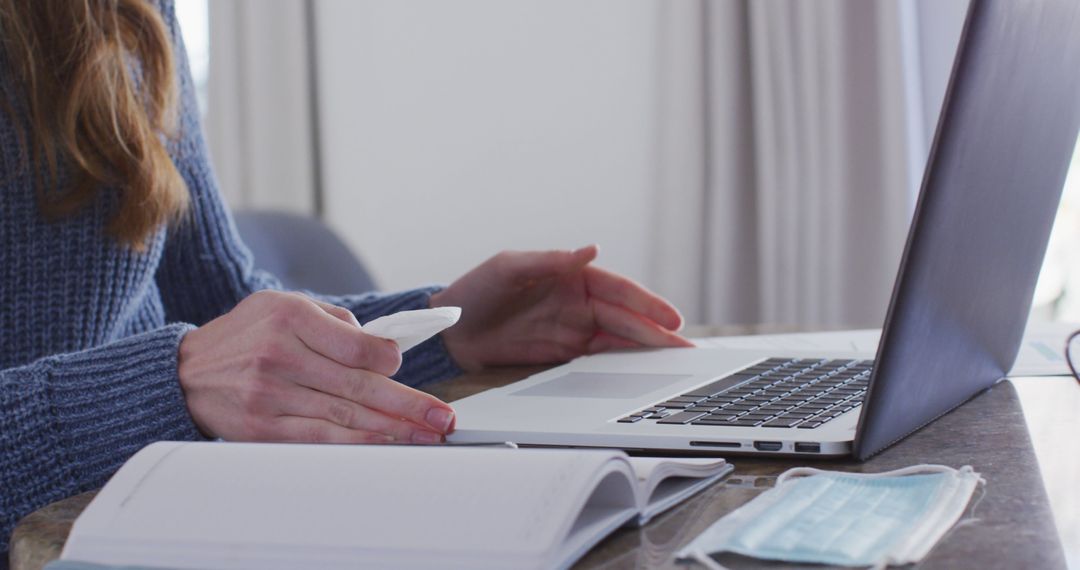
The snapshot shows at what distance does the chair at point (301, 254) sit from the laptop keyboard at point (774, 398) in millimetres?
1077

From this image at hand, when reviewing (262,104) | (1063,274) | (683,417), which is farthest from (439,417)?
(262,104)

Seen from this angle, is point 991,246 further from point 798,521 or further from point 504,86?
point 504,86

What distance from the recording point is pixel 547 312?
3.49 ft

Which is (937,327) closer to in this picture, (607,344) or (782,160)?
(607,344)

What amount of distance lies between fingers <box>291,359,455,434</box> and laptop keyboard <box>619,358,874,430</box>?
0.11 m

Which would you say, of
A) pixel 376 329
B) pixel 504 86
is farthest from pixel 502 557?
pixel 504 86

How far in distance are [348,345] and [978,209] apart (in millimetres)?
346

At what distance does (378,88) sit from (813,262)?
1183 millimetres

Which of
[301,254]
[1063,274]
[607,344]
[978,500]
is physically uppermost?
[978,500]

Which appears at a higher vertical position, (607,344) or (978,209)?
(978,209)

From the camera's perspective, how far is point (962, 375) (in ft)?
2.42

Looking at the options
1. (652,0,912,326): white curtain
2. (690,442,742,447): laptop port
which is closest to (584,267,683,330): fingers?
(690,442,742,447): laptop port

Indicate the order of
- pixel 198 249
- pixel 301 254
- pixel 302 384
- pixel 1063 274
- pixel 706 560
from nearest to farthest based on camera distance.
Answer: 1. pixel 706 560
2. pixel 302 384
3. pixel 198 249
4. pixel 301 254
5. pixel 1063 274

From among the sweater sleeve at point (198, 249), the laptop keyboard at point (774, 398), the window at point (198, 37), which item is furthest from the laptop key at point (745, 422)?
the window at point (198, 37)
